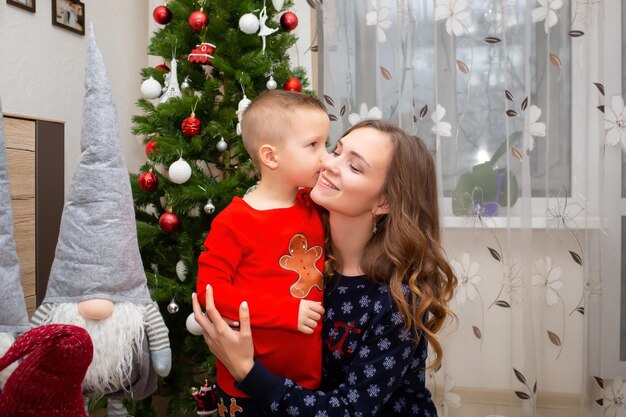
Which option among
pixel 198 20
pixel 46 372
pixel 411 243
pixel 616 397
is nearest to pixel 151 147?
pixel 198 20

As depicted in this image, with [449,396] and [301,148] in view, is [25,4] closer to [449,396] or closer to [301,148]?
[301,148]

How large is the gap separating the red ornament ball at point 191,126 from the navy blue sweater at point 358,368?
0.84 meters

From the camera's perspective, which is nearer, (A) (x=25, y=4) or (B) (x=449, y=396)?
(A) (x=25, y=4)

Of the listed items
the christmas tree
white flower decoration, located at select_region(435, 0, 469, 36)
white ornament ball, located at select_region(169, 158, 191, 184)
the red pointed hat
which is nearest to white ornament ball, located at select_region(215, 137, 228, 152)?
the christmas tree

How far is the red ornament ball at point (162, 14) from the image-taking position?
6.94 feet

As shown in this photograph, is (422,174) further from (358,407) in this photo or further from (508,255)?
(508,255)

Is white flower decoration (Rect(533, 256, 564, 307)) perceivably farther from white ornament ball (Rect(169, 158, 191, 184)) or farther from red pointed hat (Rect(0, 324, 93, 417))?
red pointed hat (Rect(0, 324, 93, 417))

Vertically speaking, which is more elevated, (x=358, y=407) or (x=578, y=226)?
(x=578, y=226)

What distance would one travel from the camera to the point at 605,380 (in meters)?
2.34

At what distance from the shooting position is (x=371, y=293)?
1.38 meters

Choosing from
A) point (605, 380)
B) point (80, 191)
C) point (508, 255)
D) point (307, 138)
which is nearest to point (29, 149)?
point (80, 191)

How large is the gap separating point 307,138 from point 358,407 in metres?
0.64

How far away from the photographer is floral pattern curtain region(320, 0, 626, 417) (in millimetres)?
2301

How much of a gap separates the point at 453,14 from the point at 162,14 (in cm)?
118
